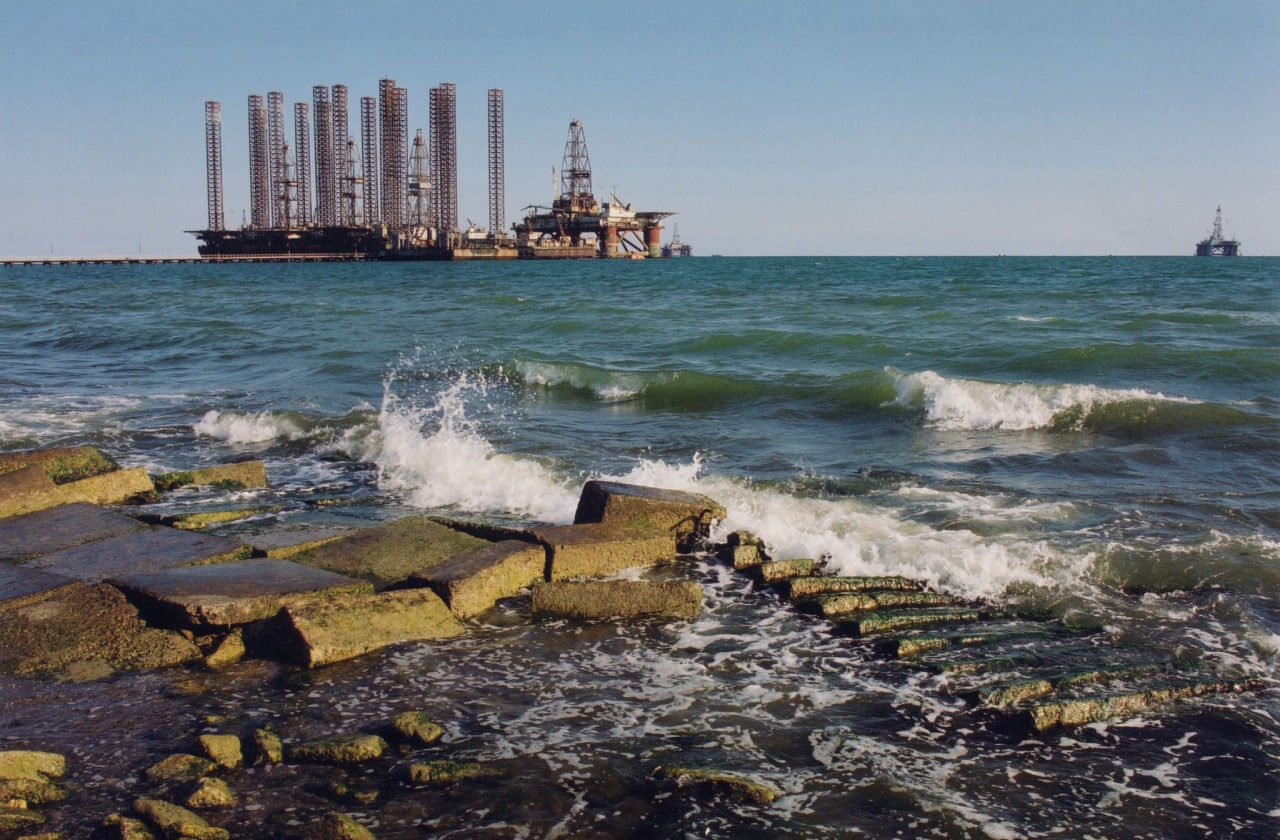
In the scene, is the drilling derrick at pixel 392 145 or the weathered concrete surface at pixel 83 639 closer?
the weathered concrete surface at pixel 83 639

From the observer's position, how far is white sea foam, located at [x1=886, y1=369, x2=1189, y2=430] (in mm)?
11867

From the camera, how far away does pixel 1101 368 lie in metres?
15.6

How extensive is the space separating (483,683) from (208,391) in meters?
11.5

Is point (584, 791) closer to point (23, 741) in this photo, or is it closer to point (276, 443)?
point (23, 741)

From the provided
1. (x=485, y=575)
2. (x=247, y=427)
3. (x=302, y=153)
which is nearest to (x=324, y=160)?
(x=302, y=153)

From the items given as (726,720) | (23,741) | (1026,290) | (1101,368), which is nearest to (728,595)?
(726,720)

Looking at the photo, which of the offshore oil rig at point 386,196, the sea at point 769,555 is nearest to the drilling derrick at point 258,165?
the offshore oil rig at point 386,196

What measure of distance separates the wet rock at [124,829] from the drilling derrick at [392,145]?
9671 cm

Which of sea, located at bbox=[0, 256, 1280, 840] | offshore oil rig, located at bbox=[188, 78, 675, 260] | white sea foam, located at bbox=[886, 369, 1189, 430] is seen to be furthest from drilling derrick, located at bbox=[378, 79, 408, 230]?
white sea foam, located at bbox=[886, 369, 1189, 430]

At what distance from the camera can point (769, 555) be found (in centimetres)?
644

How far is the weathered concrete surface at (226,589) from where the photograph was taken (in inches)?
178

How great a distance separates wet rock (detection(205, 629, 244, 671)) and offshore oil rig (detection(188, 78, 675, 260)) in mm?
88298

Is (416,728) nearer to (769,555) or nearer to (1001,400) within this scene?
(769,555)

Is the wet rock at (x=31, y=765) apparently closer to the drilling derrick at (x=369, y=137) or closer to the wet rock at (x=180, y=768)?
the wet rock at (x=180, y=768)
